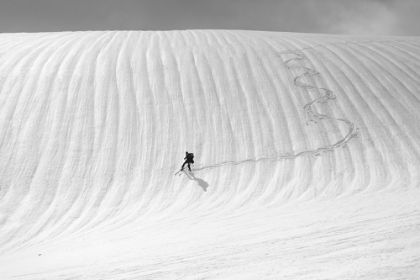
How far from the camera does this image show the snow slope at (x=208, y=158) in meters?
6.41

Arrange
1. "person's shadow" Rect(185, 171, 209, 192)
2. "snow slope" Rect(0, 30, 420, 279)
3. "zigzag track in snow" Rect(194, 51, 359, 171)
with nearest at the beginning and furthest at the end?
"snow slope" Rect(0, 30, 420, 279) → "person's shadow" Rect(185, 171, 209, 192) → "zigzag track in snow" Rect(194, 51, 359, 171)

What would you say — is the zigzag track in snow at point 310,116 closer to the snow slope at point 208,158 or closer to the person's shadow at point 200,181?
the snow slope at point 208,158

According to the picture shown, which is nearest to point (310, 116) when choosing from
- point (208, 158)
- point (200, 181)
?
point (208, 158)

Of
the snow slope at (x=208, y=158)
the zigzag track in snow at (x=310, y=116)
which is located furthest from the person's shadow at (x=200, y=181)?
the zigzag track in snow at (x=310, y=116)

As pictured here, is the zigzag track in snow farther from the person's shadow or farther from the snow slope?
the person's shadow

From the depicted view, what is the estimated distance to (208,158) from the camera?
12.0 meters

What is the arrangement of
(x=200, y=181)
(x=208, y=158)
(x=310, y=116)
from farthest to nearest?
(x=310, y=116) < (x=208, y=158) < (x=200, y=181)

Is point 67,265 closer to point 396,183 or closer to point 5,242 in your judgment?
point 5,242

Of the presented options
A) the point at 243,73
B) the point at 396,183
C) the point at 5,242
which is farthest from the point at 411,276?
the point at 243,73

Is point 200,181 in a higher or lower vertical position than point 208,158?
lower

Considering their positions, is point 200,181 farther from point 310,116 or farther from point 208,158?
point 310,116

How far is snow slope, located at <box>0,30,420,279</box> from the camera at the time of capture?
21.0 feet

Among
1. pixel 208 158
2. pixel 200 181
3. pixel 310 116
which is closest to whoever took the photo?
pixel 200 181

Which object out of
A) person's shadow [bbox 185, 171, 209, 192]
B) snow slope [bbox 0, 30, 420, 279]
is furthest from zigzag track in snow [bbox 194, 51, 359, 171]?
person's shadow [bbox 185, 171, 209, 192]
